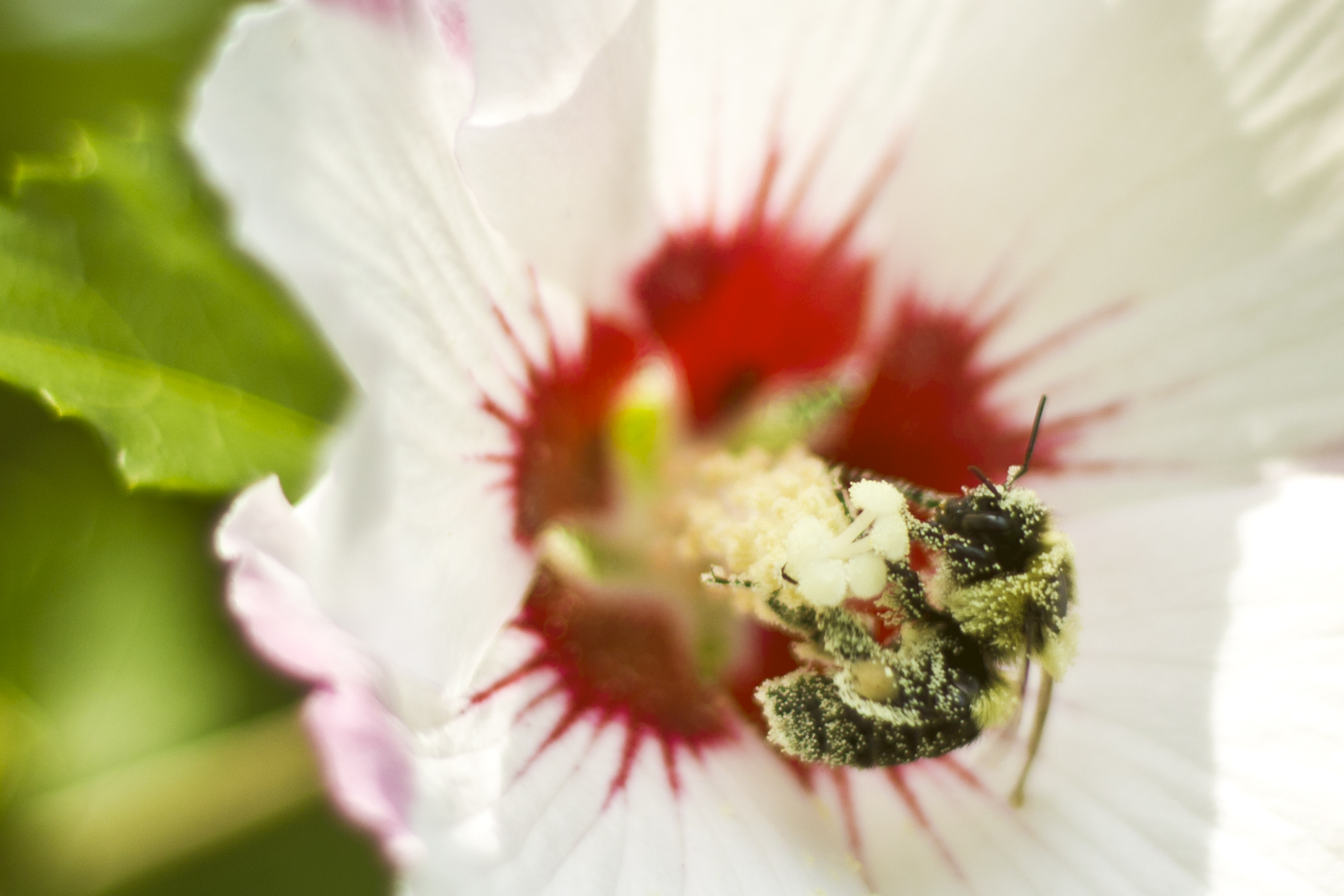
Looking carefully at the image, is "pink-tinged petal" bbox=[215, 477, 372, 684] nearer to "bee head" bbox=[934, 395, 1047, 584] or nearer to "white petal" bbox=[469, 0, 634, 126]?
"white petal" bbox=[469, 0, 634, 126]

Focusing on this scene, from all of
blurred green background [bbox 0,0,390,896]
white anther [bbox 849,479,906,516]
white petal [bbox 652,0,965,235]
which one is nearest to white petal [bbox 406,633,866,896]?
white anther [bbox 849,479,906,516]

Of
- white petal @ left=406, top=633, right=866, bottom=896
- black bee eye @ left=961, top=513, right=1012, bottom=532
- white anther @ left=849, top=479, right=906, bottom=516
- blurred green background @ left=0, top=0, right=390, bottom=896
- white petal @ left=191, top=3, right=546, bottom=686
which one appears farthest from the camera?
blurred green background @ left=0, top=0, right=390, bottom=896

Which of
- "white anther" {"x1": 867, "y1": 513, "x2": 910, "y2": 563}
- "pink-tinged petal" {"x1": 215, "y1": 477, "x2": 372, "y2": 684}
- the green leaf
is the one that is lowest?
the green leaf

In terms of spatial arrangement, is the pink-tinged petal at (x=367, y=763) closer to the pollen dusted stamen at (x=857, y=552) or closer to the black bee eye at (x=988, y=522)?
the pollen dusted stamen at (x=857, y=552)

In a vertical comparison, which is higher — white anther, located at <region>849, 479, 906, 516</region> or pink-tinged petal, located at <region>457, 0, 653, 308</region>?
pink-tinged petal, located at <region>457, 0, 653, 308</region>

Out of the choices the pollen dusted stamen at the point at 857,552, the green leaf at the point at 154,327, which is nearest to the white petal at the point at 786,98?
the pollen dusted stamen at the point at 857,552

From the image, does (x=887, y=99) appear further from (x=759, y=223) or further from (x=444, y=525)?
(x=444, y=525)
